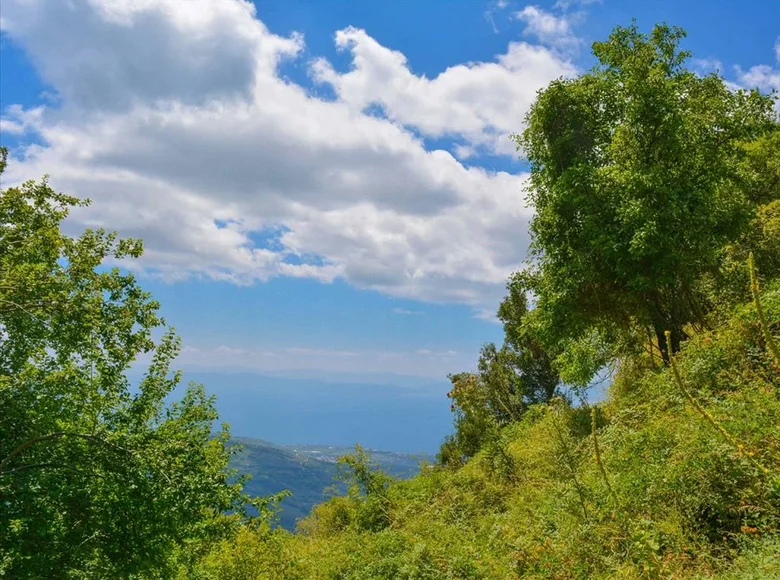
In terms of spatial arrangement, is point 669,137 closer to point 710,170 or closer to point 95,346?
point 710,170

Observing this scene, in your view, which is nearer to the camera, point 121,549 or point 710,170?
point 121,549

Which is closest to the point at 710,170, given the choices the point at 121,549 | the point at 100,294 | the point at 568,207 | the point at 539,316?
the point at 568,207

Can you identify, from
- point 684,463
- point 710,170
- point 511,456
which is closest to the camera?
point 684,463

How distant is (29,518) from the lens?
10.7 metres

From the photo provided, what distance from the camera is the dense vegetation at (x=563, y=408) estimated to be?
8.80 m

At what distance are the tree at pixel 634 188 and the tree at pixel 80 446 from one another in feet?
44.4

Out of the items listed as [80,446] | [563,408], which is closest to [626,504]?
[563,408]

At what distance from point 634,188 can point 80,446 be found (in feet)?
56.9

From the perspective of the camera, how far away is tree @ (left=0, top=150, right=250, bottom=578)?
1141 centimetres

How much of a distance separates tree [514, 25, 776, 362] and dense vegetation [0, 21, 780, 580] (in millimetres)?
87

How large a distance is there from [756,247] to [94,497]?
2248 centimetres

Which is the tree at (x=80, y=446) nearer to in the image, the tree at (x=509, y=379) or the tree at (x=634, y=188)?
the tree at (x=634, y=188)

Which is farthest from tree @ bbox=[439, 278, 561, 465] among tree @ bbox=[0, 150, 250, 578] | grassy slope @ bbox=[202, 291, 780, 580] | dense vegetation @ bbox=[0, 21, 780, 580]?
tree @ bbox=[0, 150, 250, 578]

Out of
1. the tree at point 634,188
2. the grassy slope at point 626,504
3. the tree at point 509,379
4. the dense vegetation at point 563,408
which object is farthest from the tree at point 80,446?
the tree at point 509,379
